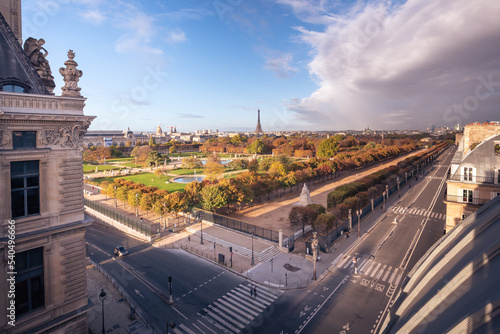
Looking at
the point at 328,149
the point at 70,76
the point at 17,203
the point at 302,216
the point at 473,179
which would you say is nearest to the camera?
the point at 17,203

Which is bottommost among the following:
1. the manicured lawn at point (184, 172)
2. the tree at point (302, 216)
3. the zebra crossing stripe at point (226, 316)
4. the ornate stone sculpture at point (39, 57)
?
the zebra crossing stripe at point (226, 316)

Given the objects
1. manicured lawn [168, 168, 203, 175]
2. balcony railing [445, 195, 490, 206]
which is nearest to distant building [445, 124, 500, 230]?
Result: balcony railing [445, 195, 490, 206]

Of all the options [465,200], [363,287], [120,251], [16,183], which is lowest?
[363,287]

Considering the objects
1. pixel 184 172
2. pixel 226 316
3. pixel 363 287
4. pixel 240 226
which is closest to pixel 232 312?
pixel 226 316

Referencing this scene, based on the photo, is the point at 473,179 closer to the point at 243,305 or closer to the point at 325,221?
the point at 325,221

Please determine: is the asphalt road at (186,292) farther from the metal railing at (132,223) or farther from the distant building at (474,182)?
the distant building at (474,182)

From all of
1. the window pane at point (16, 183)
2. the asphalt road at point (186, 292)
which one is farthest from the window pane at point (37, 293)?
the asphalt road at point (186, 292)

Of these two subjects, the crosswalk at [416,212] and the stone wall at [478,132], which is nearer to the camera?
the stone wall at [478,132]
